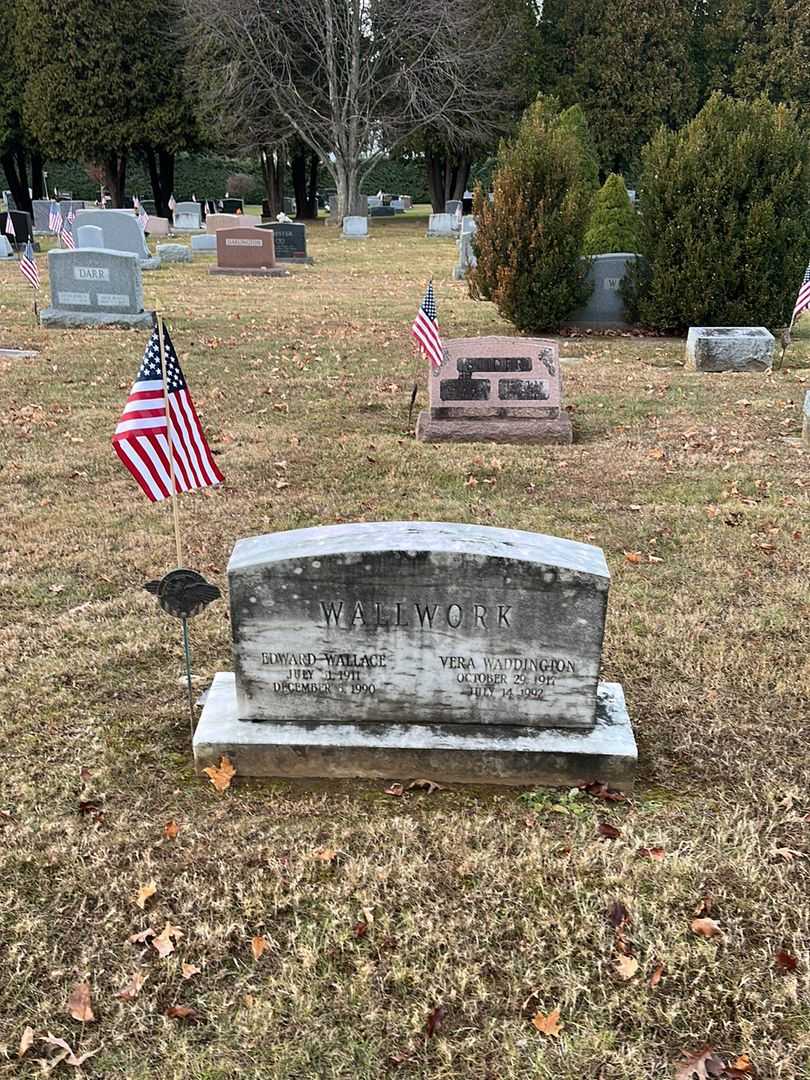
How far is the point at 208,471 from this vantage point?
4.40 meters

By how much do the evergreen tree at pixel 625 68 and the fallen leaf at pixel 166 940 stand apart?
141 ft

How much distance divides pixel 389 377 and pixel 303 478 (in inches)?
162

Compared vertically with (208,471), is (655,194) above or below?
above

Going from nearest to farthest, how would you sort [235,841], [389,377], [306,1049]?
1. [306,1049]
2. [235,841]
3. [389,377]

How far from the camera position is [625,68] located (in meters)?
40.7

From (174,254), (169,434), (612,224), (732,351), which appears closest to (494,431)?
(732,351)

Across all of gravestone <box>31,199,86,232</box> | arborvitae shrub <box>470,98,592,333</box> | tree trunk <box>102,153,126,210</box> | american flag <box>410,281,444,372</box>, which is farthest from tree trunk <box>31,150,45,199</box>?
american flag <box>410,281,444,372</box>

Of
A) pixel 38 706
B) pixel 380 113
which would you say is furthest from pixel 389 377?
pixel 380 113

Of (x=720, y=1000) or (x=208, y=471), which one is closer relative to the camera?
(x=720, y=1000)

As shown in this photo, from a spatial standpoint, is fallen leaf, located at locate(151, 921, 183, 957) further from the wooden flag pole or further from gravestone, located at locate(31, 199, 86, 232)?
gravestone, located at locate(31, 199, 86, 232)

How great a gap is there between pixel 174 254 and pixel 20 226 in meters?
5.47

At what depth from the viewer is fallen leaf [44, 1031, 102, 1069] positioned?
2.62 metres

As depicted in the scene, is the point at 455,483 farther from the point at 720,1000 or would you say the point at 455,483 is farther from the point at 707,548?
the point at 720,1000

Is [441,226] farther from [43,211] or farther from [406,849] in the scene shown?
[406,849]
